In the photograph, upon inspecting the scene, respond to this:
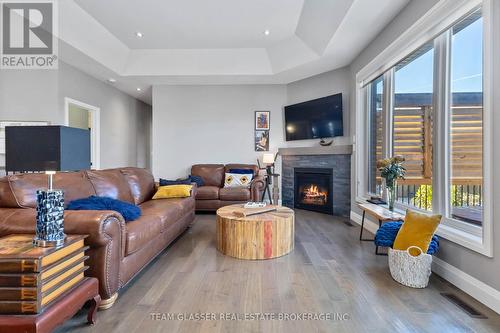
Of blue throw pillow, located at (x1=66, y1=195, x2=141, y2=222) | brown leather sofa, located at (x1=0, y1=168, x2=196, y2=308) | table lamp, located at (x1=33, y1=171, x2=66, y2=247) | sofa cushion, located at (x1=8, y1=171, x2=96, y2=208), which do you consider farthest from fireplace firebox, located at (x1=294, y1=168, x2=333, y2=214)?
table lamp, located at (x1=33, y1=171, x2=66, y2=247)

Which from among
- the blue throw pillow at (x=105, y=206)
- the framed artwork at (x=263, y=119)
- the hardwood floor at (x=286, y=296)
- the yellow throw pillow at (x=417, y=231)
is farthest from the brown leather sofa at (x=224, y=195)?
the yellow throw pillow at (x=417, y=231)

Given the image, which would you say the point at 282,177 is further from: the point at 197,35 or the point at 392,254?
the point at 392,254

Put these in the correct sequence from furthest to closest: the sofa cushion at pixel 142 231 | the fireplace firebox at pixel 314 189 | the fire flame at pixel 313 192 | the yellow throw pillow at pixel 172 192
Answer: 1. the fire flame at pixel 313 192
2. the fireplace firebox at pixel 314 189
3. the yellow throw pillow at pixel 172 192
4. the sofa cushion at pixel 142 231

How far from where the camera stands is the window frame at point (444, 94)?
191 cm

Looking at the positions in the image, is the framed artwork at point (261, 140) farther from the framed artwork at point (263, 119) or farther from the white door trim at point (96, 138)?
the white door trim at point (96, 138)

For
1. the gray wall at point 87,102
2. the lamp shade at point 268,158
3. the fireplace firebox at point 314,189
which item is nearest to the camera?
the gray wall at point 87,102

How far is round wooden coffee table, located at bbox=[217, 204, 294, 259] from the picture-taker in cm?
277

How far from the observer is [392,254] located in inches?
90.1

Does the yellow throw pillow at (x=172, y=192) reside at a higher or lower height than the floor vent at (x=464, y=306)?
higher

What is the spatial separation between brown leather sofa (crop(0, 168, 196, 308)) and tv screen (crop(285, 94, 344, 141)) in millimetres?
3372

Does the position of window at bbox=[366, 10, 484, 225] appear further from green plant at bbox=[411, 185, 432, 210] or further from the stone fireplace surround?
the stone fireplace surround

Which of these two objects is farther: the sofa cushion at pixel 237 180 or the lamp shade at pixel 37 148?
the sofa cushion at pixel 237 180

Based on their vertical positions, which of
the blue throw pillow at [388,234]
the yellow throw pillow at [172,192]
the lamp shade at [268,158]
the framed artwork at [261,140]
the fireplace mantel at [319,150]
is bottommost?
the blue throw pillow at [388,234]

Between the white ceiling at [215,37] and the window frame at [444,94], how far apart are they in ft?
1.54
